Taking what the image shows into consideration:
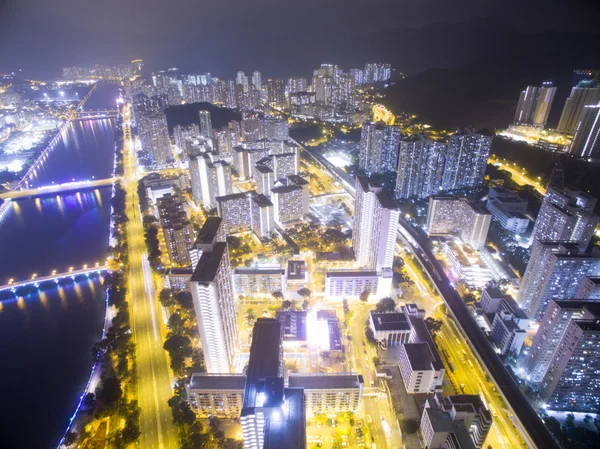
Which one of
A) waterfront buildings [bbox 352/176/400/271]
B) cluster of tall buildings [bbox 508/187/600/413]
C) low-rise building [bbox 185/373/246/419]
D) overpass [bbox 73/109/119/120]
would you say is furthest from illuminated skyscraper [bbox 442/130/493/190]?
overpass [bbox 73/109/119/120]

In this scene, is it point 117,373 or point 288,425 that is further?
point 117,373

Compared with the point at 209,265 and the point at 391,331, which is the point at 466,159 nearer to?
the point at 391,331

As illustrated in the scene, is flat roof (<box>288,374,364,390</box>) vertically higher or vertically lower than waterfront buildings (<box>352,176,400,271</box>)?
lower

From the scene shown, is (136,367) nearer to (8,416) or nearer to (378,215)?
(8,416)

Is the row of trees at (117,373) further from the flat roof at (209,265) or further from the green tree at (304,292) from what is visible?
the green tree at (304,292)

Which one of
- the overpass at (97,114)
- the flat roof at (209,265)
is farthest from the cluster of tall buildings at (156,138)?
the flat roof at (209,265)

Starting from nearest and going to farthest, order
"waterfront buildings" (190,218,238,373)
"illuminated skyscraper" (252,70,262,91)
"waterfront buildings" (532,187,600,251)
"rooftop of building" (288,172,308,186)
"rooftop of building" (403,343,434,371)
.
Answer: "waterfront buildings" (190,218,238,373)
"rooftop of building" (403,343,434,371)
"waterfront buildings" (532,187,600,251)
"rooftop of building" (288,172,308,186)
"illuminated skyscraper" (252,70,262,91)

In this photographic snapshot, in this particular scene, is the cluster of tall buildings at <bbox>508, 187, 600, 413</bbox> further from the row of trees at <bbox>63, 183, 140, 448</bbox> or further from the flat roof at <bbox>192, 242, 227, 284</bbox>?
the row of trees at <bbox>63, 183, 140, 448</bbox>

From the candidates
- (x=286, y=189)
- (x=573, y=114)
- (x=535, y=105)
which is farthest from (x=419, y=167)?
(x=535, y=105)
